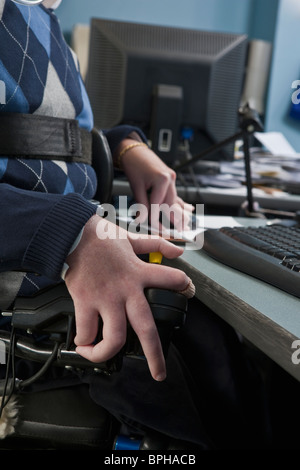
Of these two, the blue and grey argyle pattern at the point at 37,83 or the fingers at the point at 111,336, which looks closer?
the fingers at the point at 111,336

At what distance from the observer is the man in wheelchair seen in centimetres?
47

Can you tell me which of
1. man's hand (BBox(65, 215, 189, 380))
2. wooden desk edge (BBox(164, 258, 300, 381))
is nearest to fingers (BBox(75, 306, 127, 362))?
man's hand (BBox(65, 215, 189, 380))

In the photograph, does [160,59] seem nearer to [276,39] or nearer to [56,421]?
[56,421]

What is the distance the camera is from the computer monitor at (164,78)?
1.52m

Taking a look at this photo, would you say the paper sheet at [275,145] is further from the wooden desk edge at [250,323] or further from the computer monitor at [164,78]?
the wooden desk edge at [250,323]

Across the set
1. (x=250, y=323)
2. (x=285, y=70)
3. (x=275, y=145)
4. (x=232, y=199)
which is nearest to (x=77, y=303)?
(x=250, y=323)

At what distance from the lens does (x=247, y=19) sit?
412cm

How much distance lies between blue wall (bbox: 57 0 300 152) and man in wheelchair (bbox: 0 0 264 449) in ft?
11.1

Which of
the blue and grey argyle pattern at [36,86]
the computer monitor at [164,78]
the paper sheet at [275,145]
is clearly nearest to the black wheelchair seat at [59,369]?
the blue and grey argyle pattern at [36,86]

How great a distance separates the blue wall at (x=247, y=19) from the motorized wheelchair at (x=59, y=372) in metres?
3.69

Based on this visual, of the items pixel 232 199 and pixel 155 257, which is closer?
pixel 155 257

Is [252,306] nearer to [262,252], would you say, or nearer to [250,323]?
[250,323]

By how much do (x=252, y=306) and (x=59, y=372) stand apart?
32 cm

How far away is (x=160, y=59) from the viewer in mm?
1521
